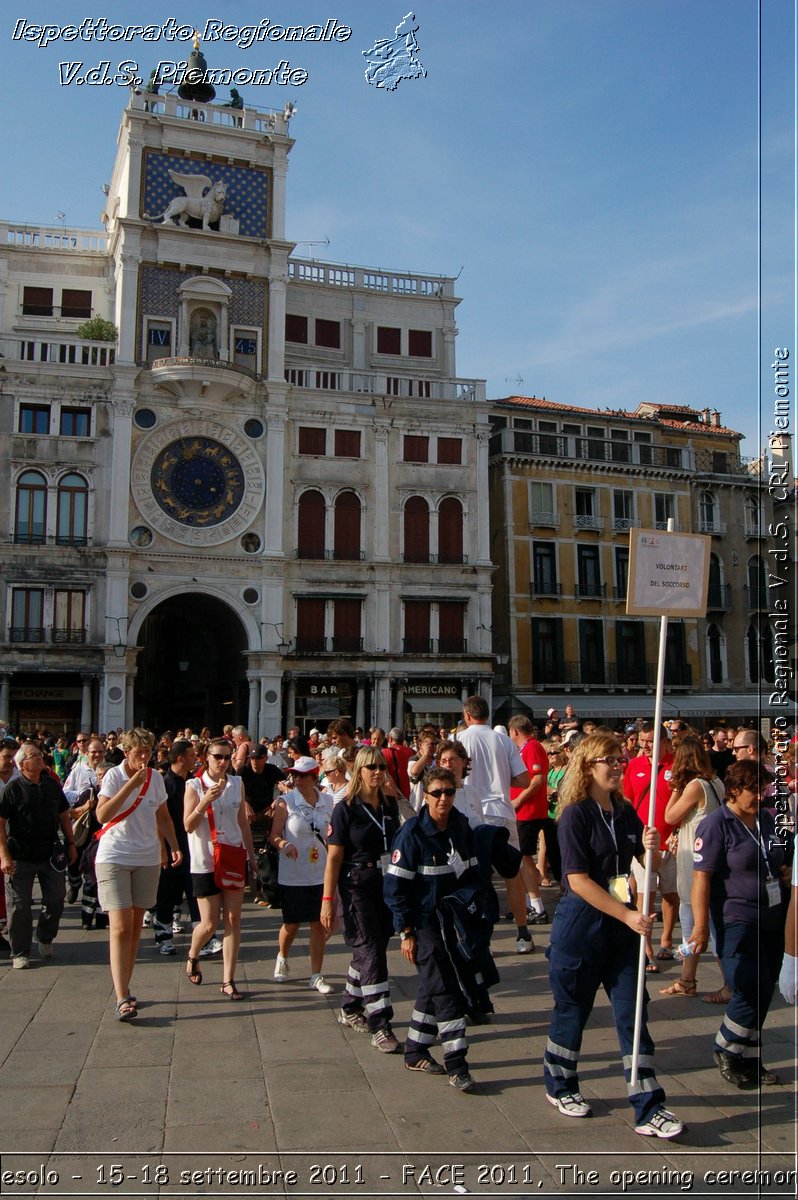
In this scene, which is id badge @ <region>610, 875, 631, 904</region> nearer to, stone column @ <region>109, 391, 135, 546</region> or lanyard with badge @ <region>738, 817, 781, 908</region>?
lanyard with badge @ <region>738, 817, 781, 908</region>

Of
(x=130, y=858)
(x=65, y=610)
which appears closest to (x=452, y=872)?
(x=130, y=858)

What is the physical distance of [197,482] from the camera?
34531 mm

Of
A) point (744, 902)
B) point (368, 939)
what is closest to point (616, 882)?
point (744, 902)

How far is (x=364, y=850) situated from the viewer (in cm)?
707

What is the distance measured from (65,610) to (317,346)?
1391 cm

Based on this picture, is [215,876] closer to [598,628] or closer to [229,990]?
[229,990]

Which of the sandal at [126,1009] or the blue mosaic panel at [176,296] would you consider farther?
the blue mosaic panel at [176,296]

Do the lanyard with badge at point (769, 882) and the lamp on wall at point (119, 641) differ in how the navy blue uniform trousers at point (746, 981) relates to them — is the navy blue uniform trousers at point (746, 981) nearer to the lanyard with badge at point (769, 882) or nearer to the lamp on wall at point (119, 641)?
the lanyard with badge at point (769, 882)

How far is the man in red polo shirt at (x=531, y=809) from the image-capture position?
988 cm

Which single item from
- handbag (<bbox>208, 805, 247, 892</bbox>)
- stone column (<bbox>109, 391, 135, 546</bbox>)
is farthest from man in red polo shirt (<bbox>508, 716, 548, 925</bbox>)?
stone column (<bbox>109, 391, 135, 546</bbox>)

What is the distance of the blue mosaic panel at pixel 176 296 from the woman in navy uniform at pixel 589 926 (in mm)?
32222

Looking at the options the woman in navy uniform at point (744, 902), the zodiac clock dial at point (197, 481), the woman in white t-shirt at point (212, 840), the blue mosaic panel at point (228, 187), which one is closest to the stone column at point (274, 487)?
the zodiac clock dial at point (197, 481)

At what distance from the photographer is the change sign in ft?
20.0

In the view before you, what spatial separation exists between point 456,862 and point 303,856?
6.94 ft
